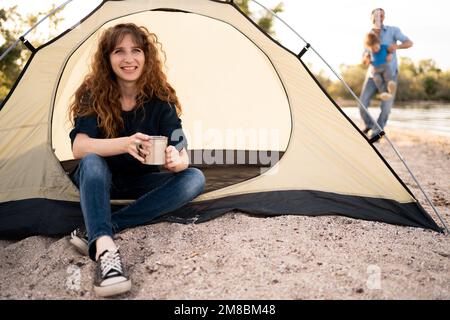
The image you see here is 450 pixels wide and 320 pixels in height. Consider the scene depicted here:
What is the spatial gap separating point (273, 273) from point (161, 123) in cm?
90

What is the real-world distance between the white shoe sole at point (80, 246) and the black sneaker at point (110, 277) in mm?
289

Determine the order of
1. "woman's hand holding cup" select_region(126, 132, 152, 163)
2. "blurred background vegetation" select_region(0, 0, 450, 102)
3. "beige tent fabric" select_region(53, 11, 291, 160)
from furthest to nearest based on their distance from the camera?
"blurred background vegetation" select_region(0, 0, 450, 102) < "beige tent fabric" select_region(53, 11, 291, 160) < "woman's hand holding cup" select_region(126, 132, 152, 163)

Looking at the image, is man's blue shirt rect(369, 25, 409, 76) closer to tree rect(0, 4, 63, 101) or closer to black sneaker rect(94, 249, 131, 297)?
tree rect(0, 4, 63, 101)

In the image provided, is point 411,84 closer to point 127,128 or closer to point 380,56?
point 380,56

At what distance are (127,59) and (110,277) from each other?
993mm

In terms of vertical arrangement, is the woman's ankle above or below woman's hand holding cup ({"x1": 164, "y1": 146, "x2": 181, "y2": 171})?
below

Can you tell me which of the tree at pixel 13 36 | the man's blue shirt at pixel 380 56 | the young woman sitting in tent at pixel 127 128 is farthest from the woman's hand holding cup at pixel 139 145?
the tree at pixel 13 36

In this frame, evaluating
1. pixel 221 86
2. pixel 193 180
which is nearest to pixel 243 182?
pixel 193 180

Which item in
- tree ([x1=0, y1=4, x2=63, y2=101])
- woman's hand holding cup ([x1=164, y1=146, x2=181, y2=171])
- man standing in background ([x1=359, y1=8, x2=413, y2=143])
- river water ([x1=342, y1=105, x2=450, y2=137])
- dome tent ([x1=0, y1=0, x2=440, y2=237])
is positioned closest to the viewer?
woman's hand holding cup ([x1=164, y1=146, x2=181, y2=171])

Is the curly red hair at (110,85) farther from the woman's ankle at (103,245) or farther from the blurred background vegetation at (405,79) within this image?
the blurred background vegetation at (405,79)

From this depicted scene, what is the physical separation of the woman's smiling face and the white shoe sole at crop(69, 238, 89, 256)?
2.53ft

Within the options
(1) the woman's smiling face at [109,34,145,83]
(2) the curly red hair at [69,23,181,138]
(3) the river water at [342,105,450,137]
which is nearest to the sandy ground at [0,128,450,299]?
(2) the curly red hair at [69,23,181,138]

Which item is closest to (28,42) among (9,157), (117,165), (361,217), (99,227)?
(9,157)

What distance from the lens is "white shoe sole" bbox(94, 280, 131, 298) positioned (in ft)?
5.24
